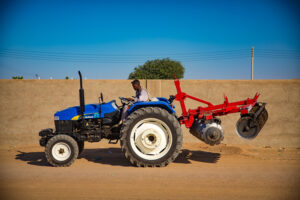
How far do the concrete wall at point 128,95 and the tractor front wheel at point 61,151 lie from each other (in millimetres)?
3020

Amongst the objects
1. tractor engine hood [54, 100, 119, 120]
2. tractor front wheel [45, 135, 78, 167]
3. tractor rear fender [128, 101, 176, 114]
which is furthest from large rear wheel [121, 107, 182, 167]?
tractor front wheel [45, 135, 78, 167]

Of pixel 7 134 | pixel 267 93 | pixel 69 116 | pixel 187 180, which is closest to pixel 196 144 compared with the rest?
pixel 267 93

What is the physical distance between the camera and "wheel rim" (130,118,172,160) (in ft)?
15.6

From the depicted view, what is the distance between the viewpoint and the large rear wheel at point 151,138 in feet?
15.3

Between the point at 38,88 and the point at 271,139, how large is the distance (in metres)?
7.73

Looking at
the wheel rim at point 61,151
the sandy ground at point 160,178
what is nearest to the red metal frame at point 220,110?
the sandy ground at point 160,178

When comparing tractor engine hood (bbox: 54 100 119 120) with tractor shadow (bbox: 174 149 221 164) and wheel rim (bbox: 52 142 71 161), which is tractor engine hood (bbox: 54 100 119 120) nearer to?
wheel rim (bbox: 52 142 71 161)

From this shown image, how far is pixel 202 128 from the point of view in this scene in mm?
Result: 4961

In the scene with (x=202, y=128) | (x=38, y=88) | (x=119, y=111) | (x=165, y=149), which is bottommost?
(x=165, y=149)

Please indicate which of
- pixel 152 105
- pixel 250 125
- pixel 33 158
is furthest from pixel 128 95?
pixel 250 125

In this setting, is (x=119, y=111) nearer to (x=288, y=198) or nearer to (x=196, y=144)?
(x=196, y=144)

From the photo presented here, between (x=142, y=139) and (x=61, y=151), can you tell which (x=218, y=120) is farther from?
(x=61, y=151)

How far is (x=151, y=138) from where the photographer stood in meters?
4.86

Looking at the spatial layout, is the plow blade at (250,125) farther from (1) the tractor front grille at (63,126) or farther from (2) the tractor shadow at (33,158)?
(2) the tractor shadow at (33,158)
